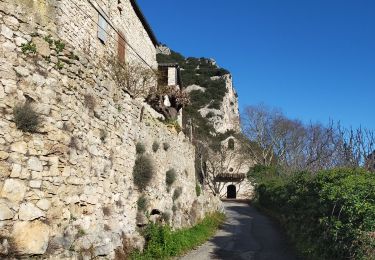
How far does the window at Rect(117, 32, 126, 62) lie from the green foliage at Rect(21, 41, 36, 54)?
12521 mm

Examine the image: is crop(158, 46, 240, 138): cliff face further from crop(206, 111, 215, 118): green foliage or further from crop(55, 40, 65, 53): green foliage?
crop(55, 40, 65, 53): green foliage

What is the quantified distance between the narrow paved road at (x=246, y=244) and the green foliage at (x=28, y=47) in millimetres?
8677

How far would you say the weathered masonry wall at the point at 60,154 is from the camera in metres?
6.91

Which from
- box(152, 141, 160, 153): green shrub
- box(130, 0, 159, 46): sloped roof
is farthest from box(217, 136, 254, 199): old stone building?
box(152, 141, 160, 153): green shrub

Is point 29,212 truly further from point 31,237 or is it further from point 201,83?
point 201,83

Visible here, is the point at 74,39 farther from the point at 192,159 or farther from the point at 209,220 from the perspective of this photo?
the point at 209,220

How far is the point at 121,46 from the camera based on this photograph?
20.9 metres

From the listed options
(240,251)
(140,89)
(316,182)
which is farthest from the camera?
(140,89)

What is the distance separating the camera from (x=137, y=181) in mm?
12336

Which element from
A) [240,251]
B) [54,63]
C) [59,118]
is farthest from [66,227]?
[240,251]

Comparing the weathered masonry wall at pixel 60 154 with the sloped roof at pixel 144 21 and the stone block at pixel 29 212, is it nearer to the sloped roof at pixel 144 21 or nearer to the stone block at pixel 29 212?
the stone block at pixel 29 212

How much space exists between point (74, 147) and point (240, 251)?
934 centimetres

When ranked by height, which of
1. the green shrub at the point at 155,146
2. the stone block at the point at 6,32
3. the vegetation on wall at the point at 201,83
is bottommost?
the green shrub at the point at 155,146

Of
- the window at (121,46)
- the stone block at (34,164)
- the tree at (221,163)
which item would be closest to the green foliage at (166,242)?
the stone block at (34,164)
